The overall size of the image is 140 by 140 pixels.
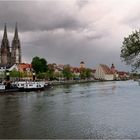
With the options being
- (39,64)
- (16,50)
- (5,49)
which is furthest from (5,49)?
(39,64)

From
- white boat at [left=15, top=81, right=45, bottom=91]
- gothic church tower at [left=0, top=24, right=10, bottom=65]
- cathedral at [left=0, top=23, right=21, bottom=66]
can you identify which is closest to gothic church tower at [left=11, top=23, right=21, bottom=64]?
cathedral at [left=0, top=23, right=21, bottom=66]

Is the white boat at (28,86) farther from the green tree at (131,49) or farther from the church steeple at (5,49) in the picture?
the church steeple at (5,49)

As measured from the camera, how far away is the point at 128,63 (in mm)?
41531

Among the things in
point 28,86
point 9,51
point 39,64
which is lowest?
point 28,86

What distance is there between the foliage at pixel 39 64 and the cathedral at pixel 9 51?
4559cm

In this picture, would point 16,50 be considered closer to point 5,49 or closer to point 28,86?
point 5,49

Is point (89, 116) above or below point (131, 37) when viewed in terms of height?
below

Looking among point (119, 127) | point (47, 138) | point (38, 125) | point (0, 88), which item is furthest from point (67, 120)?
point (0, 88)

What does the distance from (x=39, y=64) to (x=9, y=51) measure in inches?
2252

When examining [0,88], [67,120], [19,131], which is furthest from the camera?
[0,88]

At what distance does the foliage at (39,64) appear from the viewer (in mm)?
134250

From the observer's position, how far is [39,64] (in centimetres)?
13500

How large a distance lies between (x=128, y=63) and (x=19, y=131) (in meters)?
17.4

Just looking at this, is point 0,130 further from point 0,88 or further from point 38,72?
point 38,72
